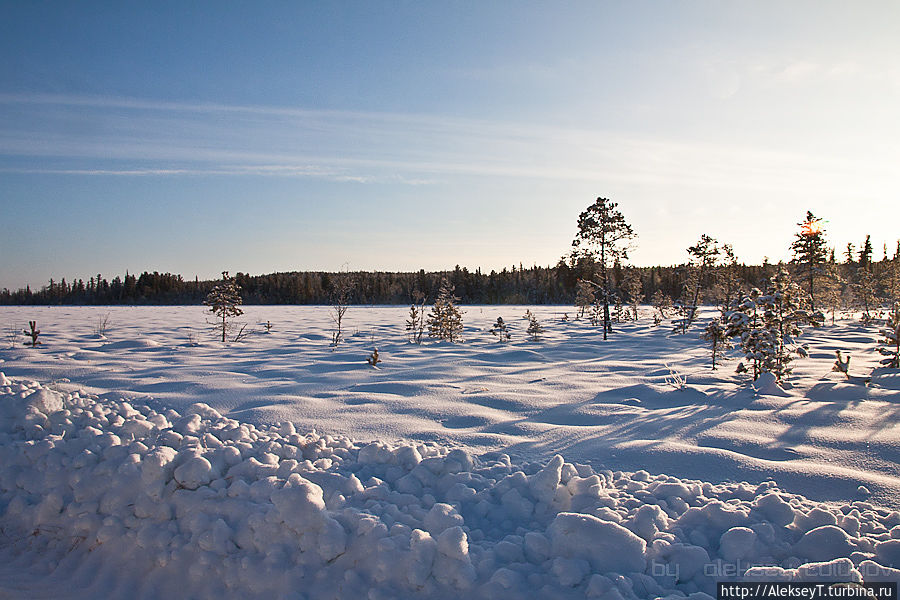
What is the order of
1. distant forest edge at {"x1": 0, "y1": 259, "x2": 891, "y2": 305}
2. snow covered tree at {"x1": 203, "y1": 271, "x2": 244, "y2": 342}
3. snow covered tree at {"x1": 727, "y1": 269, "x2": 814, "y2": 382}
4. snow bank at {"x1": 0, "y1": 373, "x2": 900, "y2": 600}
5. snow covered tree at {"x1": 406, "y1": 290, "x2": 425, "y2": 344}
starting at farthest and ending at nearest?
distant forest edge at {"x1": 0, "y1": 259, "x2": 891, "y2": 305} → snow covered tree at {"x1": 406, "y1": 290, "x2": 425, "y2": 344} → snow covered tree at {"x1": 203, "y1": 271, "x2": 244, "y2": 342} → snow covered tree at {"x1": 727, "y1": 269, "x2": 814, "y2": 382} → snow bank at {"x1": 0, "y1": 373, "x2": 900, "y2": 600}

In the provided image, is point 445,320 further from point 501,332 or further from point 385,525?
point 385,525

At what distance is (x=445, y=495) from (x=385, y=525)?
0.62m

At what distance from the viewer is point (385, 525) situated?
3084 mm

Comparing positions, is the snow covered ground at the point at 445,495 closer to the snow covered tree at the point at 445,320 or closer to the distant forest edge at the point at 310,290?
the snow covered tree at the point at 445,320

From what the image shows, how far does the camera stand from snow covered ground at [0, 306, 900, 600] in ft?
9.25

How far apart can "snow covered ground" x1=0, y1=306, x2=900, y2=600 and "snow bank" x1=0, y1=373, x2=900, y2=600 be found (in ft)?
0.04

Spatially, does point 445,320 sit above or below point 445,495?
above

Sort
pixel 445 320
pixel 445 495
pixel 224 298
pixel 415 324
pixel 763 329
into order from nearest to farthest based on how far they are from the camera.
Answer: pixel 445 495
pixel 763 329
pixel 224 298
pixel 445 320
pixel 415 324

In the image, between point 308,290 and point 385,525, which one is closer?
point 385,525

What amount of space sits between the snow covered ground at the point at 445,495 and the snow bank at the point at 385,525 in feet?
0.04

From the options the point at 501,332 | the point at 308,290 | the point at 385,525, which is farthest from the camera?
the point at 308,290

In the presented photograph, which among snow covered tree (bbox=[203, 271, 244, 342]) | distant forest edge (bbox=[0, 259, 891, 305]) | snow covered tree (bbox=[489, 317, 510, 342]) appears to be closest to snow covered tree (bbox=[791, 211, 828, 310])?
snow covered tree (bbox=[489, 317, 510, 342])

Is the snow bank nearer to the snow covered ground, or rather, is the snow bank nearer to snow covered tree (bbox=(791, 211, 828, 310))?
the snow covered ground

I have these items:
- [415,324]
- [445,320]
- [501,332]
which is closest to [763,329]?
[445,320]
